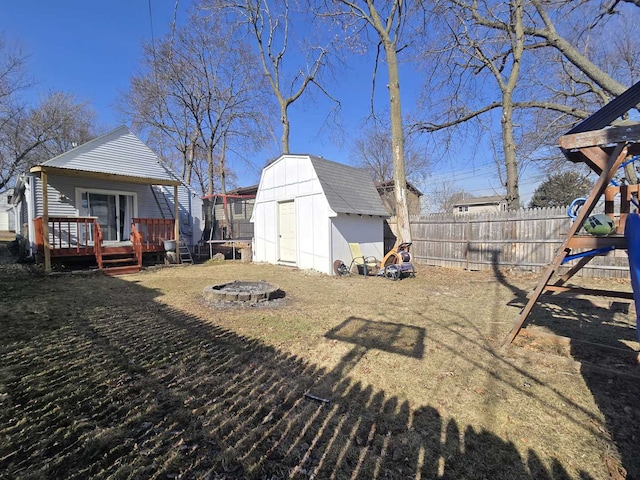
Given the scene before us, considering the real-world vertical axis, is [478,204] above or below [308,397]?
above

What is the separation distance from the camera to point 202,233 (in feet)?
53.3

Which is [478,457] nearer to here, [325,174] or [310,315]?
[310,315]

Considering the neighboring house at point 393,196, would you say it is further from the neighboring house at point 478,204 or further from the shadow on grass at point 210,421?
the shadow on grass at point 210,421

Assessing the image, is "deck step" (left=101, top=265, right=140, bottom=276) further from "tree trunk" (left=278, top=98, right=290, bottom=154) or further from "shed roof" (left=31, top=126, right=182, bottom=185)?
"tree trunk" (left=278, top=98, right=290, bottom=154)

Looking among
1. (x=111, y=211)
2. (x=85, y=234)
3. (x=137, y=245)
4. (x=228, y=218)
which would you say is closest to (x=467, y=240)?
(x=137, y=245)

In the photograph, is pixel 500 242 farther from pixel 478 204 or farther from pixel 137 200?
pixel 478 204

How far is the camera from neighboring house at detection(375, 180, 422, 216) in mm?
26500

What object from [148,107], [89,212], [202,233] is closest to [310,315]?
[89,212]

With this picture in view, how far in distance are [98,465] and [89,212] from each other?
12706 millimetres

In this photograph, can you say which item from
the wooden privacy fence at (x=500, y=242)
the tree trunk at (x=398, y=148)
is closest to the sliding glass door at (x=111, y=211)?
the tree trunk at (x=398, y=148)

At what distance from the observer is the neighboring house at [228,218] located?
667 inches

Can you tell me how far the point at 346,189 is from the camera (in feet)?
38.3

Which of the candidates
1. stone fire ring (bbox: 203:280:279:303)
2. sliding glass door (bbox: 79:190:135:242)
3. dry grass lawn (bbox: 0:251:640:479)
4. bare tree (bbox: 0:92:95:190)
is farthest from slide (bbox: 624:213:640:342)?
bare tree (bbox: 0:92:95:190)

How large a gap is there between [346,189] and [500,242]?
18.5ft
